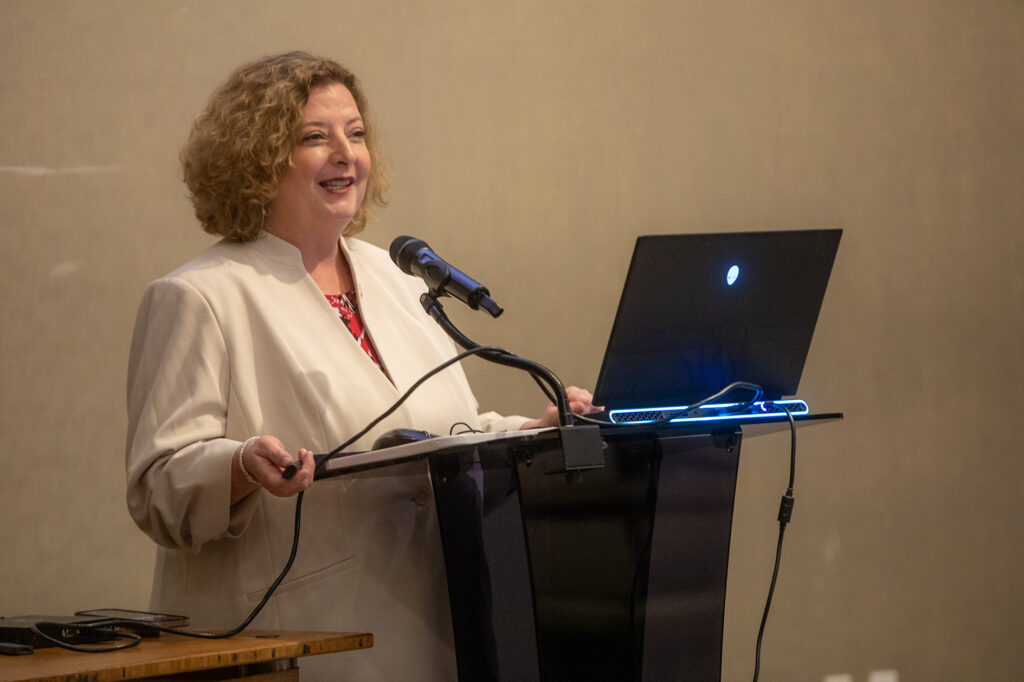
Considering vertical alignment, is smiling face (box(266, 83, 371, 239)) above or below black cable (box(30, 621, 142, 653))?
above

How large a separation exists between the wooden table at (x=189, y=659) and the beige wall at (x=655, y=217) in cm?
136

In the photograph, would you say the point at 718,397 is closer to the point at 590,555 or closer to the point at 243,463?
the point at 590,555

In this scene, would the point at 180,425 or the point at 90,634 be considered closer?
the point at 90,634

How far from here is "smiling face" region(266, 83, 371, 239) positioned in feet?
6.08

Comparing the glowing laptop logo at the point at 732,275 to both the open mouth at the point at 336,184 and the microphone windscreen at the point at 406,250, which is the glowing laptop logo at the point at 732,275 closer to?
the microphone windscreen at the point at 406,250

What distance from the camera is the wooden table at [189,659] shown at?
102 centimetres

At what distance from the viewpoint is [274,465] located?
137 centimetres

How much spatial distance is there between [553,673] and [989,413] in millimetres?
2382

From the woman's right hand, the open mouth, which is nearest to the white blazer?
the woman's right hand

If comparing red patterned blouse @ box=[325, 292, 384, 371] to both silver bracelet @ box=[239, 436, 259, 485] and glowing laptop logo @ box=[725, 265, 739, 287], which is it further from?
glowing laptop logo @ box=[725, 265, 739, 287]

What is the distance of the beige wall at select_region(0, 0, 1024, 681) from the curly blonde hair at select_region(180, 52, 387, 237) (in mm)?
660

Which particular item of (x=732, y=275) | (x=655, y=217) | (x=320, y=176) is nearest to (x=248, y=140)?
(x=320, y=176)

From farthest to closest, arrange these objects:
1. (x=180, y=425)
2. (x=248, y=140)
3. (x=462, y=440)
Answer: (x=248, y=140), (x=180, y=425), (x=462, y=440)

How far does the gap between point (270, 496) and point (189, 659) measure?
60cm
